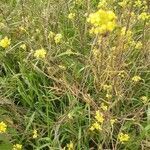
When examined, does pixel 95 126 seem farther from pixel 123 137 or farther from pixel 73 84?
pixel 73 84

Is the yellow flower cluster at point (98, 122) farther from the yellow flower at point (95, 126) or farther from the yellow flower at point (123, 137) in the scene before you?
the yellow flower at point (123, 137)

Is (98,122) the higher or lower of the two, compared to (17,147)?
higher

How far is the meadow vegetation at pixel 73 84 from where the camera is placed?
2.17m

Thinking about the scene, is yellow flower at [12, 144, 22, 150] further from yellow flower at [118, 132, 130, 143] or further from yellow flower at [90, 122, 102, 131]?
yellow flower at [118, 132, 130, 143]

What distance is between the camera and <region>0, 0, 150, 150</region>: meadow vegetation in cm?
217

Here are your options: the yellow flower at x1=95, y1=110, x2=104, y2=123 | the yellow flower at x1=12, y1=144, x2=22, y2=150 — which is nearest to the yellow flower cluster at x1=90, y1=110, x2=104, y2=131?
the yellow flower at x1=95, y1=110, x2=104, y2=123

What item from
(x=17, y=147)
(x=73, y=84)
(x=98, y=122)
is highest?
(x=73, y=84)

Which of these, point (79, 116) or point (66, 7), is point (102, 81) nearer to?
point (79, 116)

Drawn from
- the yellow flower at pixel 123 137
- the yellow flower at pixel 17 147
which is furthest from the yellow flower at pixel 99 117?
the yellow flower at pixel 17 147

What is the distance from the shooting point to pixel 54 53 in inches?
104

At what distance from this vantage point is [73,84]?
2.23m

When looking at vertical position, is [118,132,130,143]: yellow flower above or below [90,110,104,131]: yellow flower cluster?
below

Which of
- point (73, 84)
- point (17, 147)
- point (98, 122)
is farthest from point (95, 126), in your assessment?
point (17, 147)

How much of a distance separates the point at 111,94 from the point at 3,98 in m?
0.63
